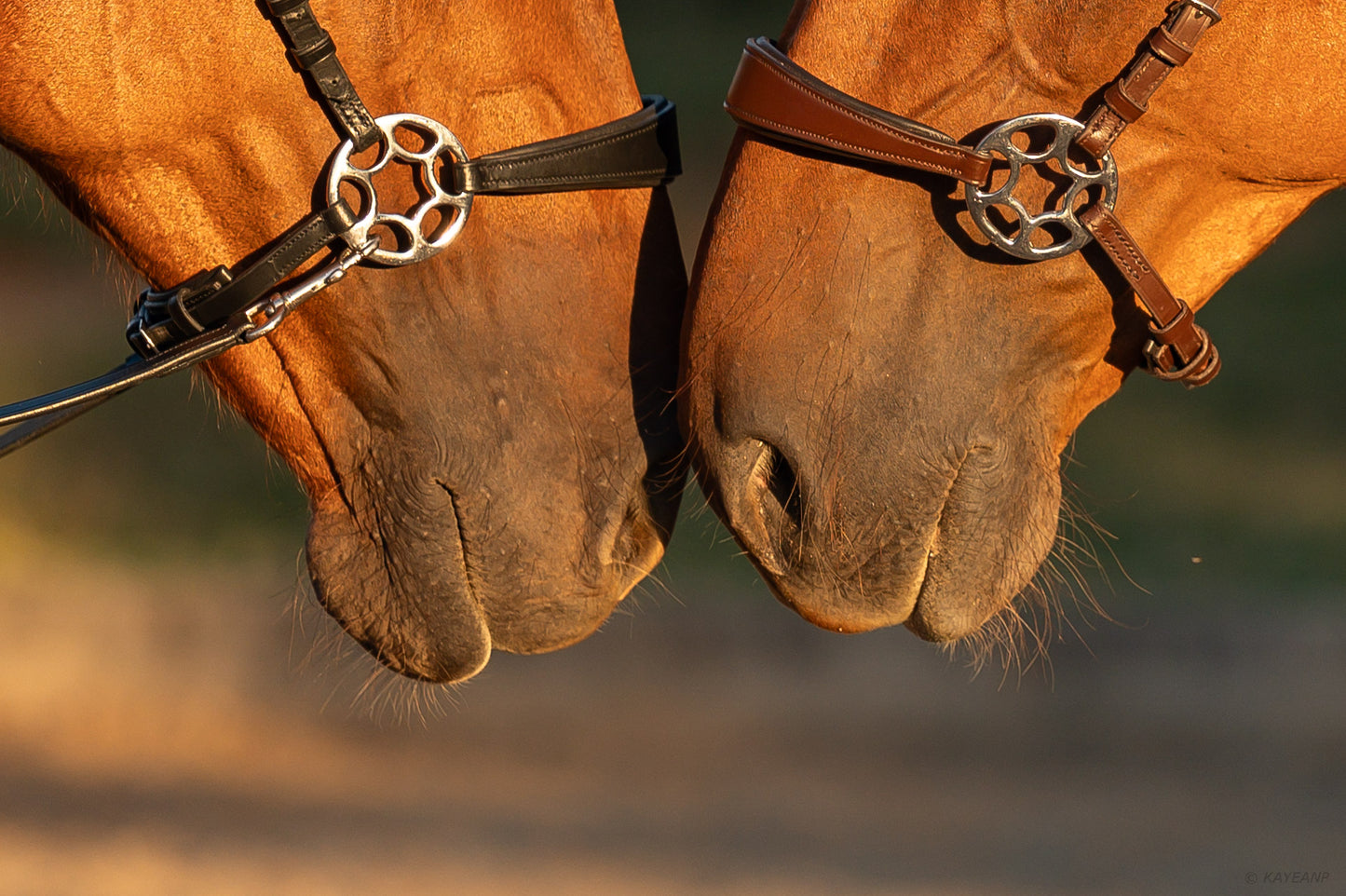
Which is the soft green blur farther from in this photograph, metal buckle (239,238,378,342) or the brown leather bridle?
metal buckle (239,238,378,342)

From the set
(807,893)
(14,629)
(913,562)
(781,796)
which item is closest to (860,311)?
(913,562)

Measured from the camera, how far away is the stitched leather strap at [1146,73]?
3.11 ft

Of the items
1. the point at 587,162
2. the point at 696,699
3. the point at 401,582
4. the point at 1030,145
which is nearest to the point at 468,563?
the point at 401,582

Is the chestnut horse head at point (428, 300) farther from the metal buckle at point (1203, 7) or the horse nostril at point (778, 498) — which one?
the metal buckle at point (1203, 7)

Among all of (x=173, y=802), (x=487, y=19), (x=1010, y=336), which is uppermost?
(x=487, y=19)

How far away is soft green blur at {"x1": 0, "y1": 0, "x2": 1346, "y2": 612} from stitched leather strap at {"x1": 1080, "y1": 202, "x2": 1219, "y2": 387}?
1711 millimetres

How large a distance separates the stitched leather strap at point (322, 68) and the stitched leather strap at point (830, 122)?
1.05 ft

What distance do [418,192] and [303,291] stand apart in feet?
0.43

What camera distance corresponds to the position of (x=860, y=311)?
41.9 inches

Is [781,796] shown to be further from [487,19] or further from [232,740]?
[487,19]

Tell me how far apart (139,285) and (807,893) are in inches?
69.5

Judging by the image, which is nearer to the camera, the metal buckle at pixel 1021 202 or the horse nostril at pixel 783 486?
the metal buckle at pixel 1021 202

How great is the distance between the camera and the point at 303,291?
1.07 metres

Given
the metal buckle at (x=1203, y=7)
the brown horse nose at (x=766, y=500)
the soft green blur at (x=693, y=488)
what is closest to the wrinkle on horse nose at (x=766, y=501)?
the brown horse nose at (x=766, y=500)
